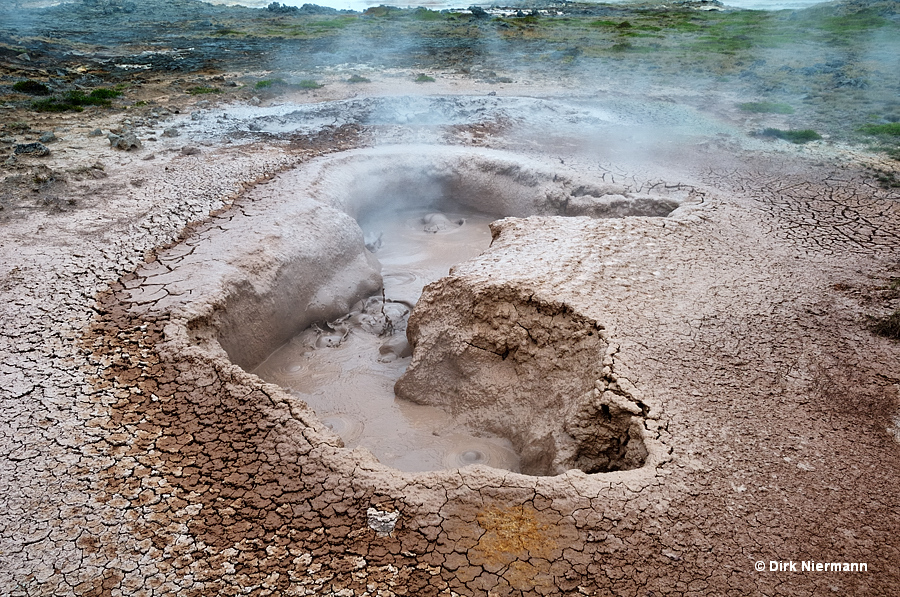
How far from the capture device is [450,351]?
4445 mm

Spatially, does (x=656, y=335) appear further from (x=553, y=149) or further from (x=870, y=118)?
(x=870, y=118)

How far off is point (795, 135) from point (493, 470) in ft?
24.2

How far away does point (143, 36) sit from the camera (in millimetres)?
20656

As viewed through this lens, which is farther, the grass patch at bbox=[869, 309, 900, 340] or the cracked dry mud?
the grass patch at bbox=[869, 309, 900, 340]

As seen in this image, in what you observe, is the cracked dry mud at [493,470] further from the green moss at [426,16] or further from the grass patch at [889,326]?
the green moss at [426,16]

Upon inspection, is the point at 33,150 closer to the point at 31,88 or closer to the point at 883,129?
the point at 31,88

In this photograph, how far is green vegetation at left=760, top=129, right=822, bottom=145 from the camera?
783 centimetres

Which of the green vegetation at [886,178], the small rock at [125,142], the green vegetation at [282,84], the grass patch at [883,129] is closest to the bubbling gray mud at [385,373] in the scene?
the small rock at [125,142]

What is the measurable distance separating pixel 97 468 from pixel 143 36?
22364 mm

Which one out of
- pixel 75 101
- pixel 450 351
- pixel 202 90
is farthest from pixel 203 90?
pixel 450 351

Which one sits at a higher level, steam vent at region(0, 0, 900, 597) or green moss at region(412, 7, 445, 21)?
green moss at region(412, 7, 445, 21)

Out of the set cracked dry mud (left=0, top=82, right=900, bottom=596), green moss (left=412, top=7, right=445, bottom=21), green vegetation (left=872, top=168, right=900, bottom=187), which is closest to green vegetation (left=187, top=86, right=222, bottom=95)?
cracked dry mud (left=0, top=82, right=900, bottom=596)

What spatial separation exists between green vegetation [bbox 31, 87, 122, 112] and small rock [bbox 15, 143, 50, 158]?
9.34 feet

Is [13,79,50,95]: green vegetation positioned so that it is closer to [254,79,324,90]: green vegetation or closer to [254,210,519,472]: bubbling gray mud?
[254,79,324,90]: green vegetation
